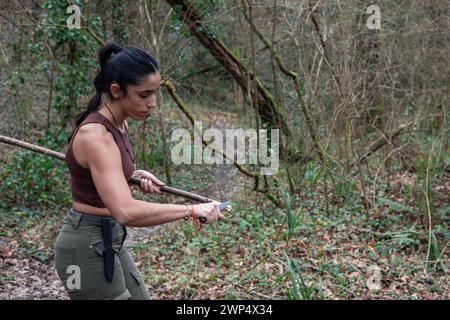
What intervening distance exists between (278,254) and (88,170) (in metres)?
3.97

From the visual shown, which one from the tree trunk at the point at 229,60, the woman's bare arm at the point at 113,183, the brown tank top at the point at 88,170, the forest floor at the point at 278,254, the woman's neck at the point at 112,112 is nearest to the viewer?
the woman's bare arm at the point at 113,183

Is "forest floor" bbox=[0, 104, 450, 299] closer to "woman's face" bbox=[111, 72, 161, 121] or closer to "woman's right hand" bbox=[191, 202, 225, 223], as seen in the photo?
"woman's right hand" bbox=[191, 202, 225, 223]

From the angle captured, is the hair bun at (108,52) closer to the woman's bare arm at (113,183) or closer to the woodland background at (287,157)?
the woman's bare arm at (113,183)

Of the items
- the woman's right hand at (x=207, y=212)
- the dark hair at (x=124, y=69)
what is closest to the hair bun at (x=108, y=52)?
the dark hair at (x=124, y=69)

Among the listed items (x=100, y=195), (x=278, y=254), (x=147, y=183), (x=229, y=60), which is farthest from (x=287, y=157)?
(x=100, y=195)

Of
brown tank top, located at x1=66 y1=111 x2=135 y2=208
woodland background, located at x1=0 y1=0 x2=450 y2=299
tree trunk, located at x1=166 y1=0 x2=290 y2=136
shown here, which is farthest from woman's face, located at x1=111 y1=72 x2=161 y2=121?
tree trunk, located at x1=166 y1=0 x2=290 y2=136

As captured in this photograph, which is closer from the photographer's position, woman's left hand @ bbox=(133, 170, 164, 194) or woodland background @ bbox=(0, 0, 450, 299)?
woman's left hand @ bbox=(133, 170, 164, 194)

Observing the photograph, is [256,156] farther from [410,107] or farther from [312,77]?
[410,107]

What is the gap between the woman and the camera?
2291 mm

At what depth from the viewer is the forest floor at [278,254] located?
17.1ft

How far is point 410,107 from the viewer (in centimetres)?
880

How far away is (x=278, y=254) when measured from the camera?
5984mm
